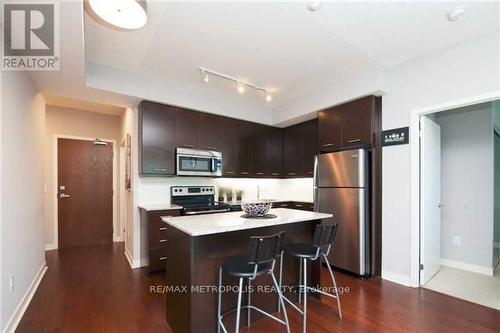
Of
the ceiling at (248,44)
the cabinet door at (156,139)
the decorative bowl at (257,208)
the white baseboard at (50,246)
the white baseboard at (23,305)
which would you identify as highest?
the ceiling at (248,44)

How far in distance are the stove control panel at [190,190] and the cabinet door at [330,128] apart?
2080 mm

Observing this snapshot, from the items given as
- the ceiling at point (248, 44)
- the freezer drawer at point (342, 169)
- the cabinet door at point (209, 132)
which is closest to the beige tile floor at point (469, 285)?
the freezer drawer at point (342, 169)

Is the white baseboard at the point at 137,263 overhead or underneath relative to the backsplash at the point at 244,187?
underneath

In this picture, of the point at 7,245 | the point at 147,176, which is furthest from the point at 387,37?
the point at 7,245

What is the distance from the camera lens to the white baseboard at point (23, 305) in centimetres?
210

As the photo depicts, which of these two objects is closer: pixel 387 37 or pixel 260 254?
pixel 260 254

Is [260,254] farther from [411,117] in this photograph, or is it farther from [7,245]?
[411,117]

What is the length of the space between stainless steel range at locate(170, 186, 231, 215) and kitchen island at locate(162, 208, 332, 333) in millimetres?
1615

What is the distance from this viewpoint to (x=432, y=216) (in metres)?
3.25

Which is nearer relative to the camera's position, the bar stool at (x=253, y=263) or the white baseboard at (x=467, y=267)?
the bar stool at (x=253, y=263)

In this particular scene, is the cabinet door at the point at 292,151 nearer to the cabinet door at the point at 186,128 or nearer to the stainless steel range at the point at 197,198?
Result: the stainless steel range at the point at 197,198

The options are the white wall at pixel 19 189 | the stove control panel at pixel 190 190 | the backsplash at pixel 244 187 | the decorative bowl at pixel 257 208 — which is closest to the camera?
the white wall at pixel 19 189

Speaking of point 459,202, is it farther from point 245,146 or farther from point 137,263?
point 137,263

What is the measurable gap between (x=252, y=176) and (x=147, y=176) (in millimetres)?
1902
